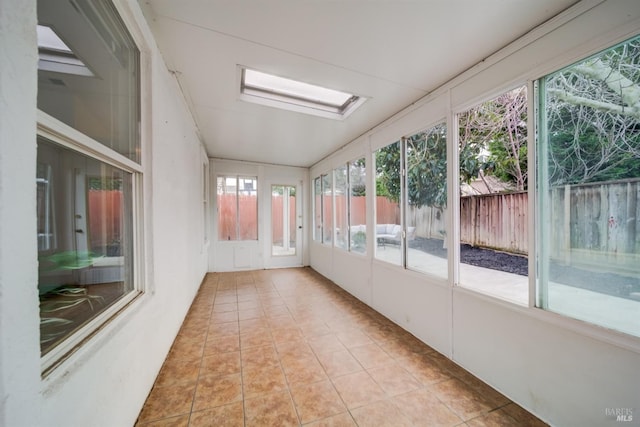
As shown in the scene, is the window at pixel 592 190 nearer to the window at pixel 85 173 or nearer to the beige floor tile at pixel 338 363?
the beige floor tile at pixel 338 363

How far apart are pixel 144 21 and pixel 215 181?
4148 mm

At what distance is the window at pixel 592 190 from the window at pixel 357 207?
7.12 feet

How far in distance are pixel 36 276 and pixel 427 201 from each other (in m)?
2.74

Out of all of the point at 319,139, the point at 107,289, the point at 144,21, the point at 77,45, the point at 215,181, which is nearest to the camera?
the point at 77,45

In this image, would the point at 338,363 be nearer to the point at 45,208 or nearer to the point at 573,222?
the point at 573,222

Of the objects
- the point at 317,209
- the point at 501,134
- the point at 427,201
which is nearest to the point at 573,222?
the point at 501,134

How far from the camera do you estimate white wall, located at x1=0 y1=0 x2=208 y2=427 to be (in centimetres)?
65

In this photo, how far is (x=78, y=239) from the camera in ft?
3.70

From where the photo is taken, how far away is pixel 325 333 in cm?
266

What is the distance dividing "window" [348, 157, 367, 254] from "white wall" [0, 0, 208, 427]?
2.44 m

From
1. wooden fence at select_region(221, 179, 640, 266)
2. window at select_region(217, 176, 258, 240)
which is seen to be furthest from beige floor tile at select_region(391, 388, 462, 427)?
window at select_region(217, 176, 258, 240)

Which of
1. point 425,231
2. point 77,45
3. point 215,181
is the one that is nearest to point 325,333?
point 425,231

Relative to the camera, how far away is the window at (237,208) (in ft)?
18.1

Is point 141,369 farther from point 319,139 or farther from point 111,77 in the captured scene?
point 319,139
